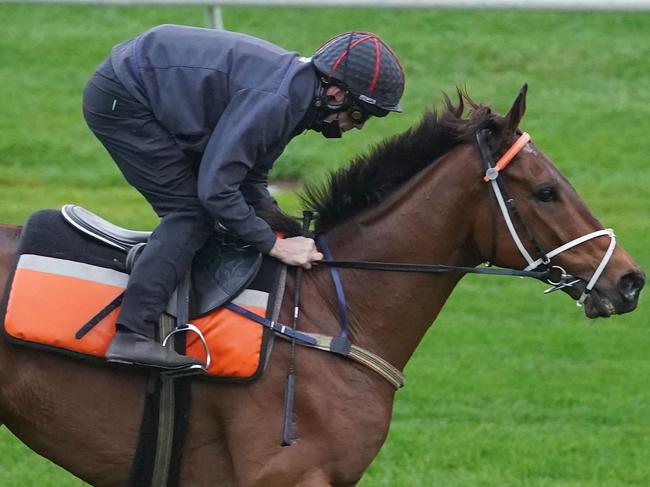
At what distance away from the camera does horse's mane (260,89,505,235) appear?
4902mm

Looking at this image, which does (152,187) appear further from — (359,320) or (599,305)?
(599,305)

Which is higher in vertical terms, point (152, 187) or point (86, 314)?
point (152, 187)

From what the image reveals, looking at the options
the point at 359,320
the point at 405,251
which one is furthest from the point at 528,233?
the point at 359,320

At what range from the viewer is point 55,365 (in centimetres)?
477

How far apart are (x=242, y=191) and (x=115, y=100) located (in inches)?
23.4

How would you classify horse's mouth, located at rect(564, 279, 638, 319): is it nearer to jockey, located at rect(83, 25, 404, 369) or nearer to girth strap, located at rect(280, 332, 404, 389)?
girth strap, located at rect(280, 332, 404, 389)

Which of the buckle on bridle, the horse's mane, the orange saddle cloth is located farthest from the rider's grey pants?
the buckle on bridle

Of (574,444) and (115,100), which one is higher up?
(115,100)

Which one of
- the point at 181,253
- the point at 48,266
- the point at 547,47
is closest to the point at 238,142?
the point at 181,253

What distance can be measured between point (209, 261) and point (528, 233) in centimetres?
116

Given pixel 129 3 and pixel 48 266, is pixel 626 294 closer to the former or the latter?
pixel 48 266

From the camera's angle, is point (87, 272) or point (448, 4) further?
point (448, 4)

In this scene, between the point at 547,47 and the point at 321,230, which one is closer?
the point at 321,230

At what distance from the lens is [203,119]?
185 inches
